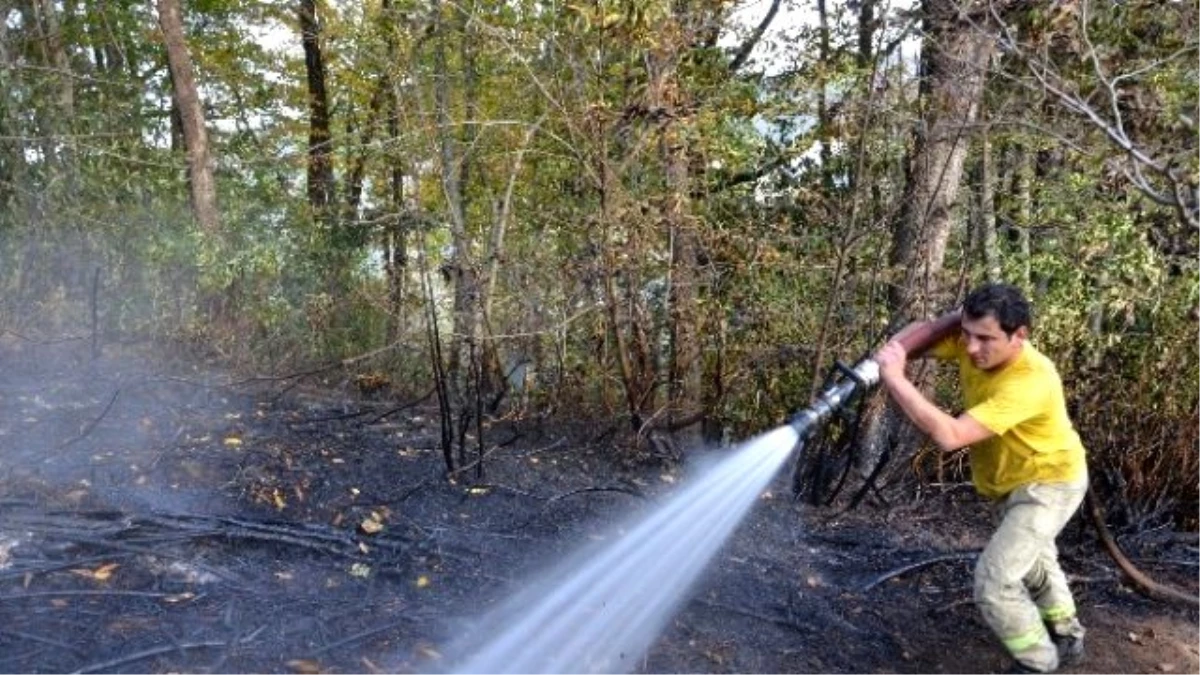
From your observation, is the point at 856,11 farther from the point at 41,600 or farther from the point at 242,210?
the point at 242,210

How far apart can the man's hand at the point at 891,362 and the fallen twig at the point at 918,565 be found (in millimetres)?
1513

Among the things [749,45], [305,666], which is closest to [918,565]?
[305,666]

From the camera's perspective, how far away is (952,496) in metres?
5.91

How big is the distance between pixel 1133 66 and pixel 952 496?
8.77ft

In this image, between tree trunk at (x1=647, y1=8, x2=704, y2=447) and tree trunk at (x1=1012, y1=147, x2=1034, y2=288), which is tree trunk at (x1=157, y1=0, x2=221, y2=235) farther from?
tree trunk at (x1=1012, y1=147, x2=1034, y2=288)

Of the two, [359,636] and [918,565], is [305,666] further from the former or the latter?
[918,565]

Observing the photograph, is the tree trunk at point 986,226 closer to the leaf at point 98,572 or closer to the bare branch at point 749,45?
the bare branch at point 749,45

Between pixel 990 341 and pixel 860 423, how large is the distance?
218 centimetres

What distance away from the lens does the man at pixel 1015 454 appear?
3.39m

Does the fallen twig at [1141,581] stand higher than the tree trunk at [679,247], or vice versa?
the tree trunk at [679,247]

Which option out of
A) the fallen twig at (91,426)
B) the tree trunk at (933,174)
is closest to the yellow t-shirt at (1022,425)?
the tree trunk at (933,174)

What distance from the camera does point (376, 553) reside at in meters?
4.38

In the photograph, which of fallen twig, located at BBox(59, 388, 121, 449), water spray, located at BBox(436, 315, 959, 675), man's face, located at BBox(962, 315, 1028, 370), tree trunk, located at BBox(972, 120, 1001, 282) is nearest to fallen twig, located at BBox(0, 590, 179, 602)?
water spray, located at BBox(436, 315, 959, 675)

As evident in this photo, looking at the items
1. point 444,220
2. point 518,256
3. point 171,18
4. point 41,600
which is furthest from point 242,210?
point 41,600
